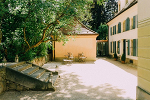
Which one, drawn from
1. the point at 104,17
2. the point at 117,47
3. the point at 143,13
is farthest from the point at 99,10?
the point at 143,13

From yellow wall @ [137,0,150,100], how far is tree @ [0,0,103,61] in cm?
345

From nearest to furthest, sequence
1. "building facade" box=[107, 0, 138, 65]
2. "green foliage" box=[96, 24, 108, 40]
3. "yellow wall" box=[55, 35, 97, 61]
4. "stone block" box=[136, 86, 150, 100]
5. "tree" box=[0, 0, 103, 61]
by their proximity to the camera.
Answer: "stone block" box=[136, 86, 150, 100]
"tree" box=[0, 0, 103, 61]
"building facade" box=[107, 0, 138, 65]
"yellow wall" box=[55, 35, 97, 61]
"green foliage" box=[96, 24, 108, 40]

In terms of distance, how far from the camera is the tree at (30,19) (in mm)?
6879

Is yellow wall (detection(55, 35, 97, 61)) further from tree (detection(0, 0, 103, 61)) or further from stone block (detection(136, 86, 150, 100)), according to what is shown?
stone block (detection(136, 86, 150, 100))

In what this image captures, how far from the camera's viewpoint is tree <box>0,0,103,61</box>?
6879 mm

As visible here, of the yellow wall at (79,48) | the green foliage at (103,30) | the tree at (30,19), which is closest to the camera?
the tree at (30,19)

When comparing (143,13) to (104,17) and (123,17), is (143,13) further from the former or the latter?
(104,17)

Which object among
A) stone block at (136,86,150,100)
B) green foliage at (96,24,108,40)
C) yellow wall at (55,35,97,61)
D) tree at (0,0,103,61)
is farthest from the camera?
green foliage at (96,24,108,40)

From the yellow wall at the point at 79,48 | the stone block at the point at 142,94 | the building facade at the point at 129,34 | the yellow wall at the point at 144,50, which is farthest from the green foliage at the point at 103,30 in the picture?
the stone block at the point at 142,94

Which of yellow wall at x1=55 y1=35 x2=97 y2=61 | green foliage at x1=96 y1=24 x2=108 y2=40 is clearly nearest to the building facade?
yellow wall at x1=55 y1=35 x2=97 y2=61

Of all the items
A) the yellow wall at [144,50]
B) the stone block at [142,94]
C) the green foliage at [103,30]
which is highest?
the green foliage at [103,30]

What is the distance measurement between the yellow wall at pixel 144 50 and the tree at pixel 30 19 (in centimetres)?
345

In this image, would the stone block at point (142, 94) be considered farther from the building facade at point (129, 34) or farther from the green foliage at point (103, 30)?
the green foliage at point (103, 30)

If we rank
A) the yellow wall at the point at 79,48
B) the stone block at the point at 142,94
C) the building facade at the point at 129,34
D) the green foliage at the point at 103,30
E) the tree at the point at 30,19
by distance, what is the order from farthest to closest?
the green foliage at the point at 103,30, the yellow wall at the point at 79,48, the building facade at the point at 129,34, the tree at the point at 30,19, the stone block at the point at 142,94
